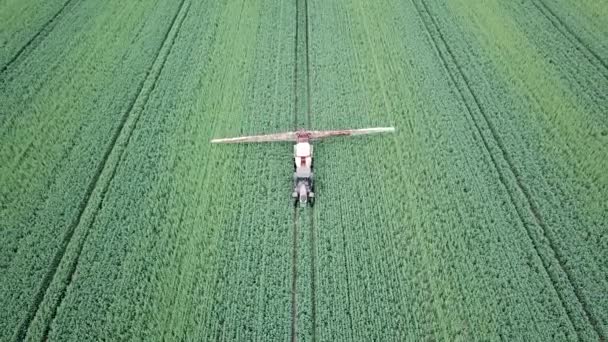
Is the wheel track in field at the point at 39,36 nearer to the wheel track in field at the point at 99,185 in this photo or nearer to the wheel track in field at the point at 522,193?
the wheel track in field at the point at 99,185

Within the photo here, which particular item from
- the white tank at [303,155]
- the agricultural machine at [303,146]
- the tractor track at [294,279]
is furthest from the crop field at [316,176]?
the white tank at [303,155]

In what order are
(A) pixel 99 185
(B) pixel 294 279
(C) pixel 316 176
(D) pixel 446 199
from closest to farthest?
(B) pixel 294 279
(D) pixel 446 199
(A) pixel 99 185
(C) pixel 316 176

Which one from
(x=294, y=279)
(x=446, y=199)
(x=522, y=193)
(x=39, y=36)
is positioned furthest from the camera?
(x=39, y=36)

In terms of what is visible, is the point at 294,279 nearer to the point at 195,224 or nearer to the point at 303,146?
the point at 195,224

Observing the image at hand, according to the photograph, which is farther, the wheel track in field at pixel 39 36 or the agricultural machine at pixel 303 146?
the wheel track in field at pixel 39 36

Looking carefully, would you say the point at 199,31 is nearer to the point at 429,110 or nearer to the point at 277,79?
the point at 277,79

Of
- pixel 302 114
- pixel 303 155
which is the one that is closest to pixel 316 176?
pixel 303 155

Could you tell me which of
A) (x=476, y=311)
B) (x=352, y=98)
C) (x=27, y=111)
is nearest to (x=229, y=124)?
(x=352, y=98)

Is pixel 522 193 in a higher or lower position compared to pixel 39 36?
lower
